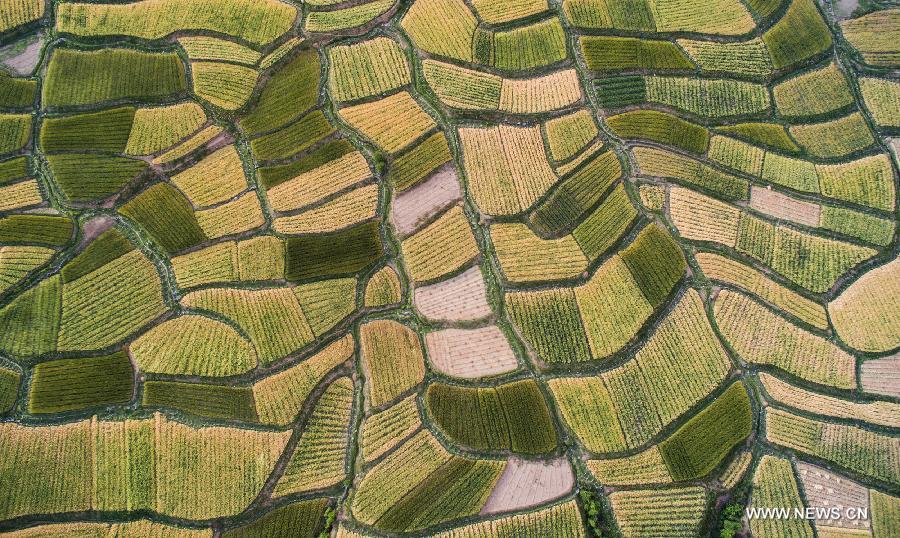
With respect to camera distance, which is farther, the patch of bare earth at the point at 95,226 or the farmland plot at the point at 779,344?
the patch of bare earth at the point at 95,226

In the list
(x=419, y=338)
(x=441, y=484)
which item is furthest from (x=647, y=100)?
(x=441, y=484)

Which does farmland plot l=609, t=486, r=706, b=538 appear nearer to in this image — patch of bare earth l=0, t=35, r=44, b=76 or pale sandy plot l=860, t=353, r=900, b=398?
pale sandy plot l=860, t=353, r=900, b=398

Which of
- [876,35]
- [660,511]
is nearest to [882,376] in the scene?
[660,511]

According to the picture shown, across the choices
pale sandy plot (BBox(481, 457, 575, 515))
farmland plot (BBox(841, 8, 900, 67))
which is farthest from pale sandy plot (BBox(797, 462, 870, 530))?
farmland plot (BBox(841, 8, 900, 67))

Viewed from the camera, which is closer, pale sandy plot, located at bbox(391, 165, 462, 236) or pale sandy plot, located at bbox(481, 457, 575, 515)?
pale sandy plot, located at bbox(481, 457, 575, 515)

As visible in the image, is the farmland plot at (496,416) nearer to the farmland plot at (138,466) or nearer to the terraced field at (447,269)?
the terraced field at (447,269)

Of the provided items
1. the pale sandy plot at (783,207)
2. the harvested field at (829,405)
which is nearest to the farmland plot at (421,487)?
the harvested field at (829,405)
